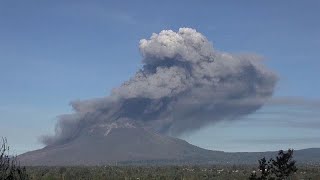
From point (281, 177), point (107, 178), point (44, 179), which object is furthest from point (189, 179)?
point (281, 177)

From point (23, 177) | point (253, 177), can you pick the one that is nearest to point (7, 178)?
point (23, 177)

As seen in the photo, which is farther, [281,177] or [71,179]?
[71,179]

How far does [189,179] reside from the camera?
15150 centimetres

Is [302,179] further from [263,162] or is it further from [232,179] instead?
[263,162]

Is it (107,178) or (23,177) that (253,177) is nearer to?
(23,177)

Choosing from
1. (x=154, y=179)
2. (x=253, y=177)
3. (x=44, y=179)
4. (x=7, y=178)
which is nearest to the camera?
(x=7, y=178)

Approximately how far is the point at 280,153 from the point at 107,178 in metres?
116

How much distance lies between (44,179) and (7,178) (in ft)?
342

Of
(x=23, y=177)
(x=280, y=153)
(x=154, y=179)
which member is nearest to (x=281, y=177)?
(x=280, y=153)

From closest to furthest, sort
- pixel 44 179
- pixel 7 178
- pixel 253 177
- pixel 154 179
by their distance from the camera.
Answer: pixel 7 178
pixel 253 177
pixel 44 179
pixel 154 179

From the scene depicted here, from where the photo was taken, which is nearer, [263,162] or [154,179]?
[263,162]

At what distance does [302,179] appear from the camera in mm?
133875

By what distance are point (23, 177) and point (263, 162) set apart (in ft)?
66.0

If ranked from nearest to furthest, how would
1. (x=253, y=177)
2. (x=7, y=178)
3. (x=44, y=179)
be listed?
(x=7, y=178) → (x=253, y=177) → (x=44, y=179)
